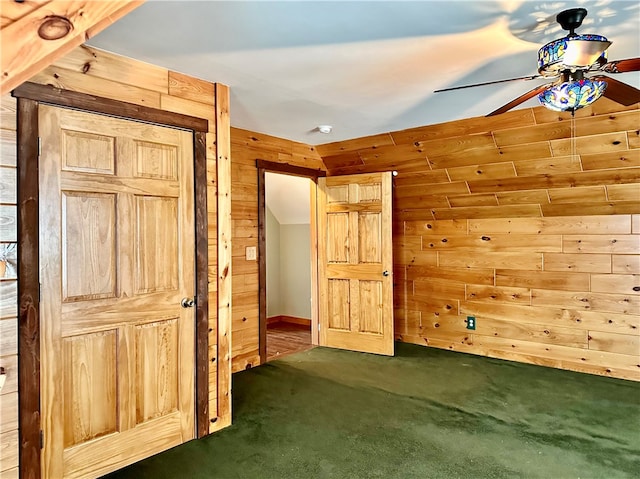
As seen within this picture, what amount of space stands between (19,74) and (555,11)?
2214 mm

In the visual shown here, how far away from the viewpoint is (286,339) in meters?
5.50

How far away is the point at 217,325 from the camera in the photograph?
9.74 ft

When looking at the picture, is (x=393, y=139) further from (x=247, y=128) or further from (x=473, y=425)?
(x=473, y=425)

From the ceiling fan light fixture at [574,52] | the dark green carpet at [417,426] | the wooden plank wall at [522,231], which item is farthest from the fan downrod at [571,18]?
the dark green carpet at [417,426]

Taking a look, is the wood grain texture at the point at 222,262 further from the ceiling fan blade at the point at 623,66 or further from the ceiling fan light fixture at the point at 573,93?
the ceiling fan blade at the point at 623,66

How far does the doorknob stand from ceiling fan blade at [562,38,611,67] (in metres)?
2.44

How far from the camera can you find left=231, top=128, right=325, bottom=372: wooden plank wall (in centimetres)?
418

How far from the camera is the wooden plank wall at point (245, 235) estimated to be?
4.18 metres

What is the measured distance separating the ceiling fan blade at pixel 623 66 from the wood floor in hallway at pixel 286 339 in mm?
3815

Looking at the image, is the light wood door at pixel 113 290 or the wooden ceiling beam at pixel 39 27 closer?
the wooden ceiling beam at pixel 39 27

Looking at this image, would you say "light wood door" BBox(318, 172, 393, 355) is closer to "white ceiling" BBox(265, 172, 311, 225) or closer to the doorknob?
"white ceiling" BBox(265, 172, 311, 225)

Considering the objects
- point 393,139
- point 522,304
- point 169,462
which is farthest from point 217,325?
point 522,304

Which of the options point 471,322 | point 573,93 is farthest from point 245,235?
point 573,93

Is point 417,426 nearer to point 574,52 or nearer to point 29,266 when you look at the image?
point 574,52
